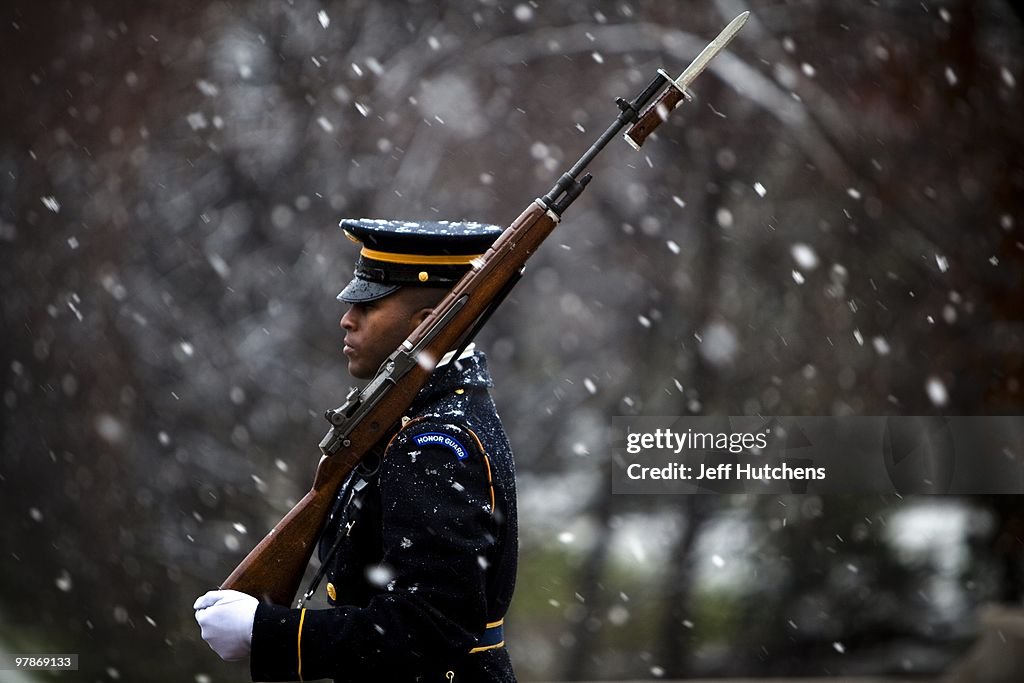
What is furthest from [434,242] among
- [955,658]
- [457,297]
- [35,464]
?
[955,658]

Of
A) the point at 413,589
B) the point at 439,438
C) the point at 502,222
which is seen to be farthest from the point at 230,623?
the point at 502,222

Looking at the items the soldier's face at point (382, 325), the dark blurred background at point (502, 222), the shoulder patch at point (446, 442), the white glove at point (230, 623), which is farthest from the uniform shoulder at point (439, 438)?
the dark blurred background at point (502, 222)

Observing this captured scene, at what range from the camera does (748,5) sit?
6.31 m

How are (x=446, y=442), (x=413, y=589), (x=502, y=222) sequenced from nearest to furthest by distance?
1. (x=413, y=589)
2. (x=446, y=442)
3. (x=502, y=222)

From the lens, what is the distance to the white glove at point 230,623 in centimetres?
226

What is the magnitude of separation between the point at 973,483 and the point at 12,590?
17.8 feet

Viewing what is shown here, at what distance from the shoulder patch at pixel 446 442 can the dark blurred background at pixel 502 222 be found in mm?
4047

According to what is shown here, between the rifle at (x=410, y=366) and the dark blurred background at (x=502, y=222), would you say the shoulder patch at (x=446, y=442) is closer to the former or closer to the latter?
the rifle at (x=410, y=366)

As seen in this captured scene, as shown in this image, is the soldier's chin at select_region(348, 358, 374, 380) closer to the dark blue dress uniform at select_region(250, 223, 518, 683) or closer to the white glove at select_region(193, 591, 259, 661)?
the dark blue dress uniform at select_region(250, 223, 518, 683)

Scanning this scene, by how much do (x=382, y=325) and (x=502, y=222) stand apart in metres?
3.84

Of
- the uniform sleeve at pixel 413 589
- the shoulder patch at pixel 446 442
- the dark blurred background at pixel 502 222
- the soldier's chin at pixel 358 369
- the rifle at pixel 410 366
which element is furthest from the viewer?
the dark blurred background at pixel 502 222

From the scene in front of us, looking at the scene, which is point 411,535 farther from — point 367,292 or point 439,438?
point 367,292

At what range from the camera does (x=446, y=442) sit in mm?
2262

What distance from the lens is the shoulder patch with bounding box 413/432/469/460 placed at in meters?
2.25
